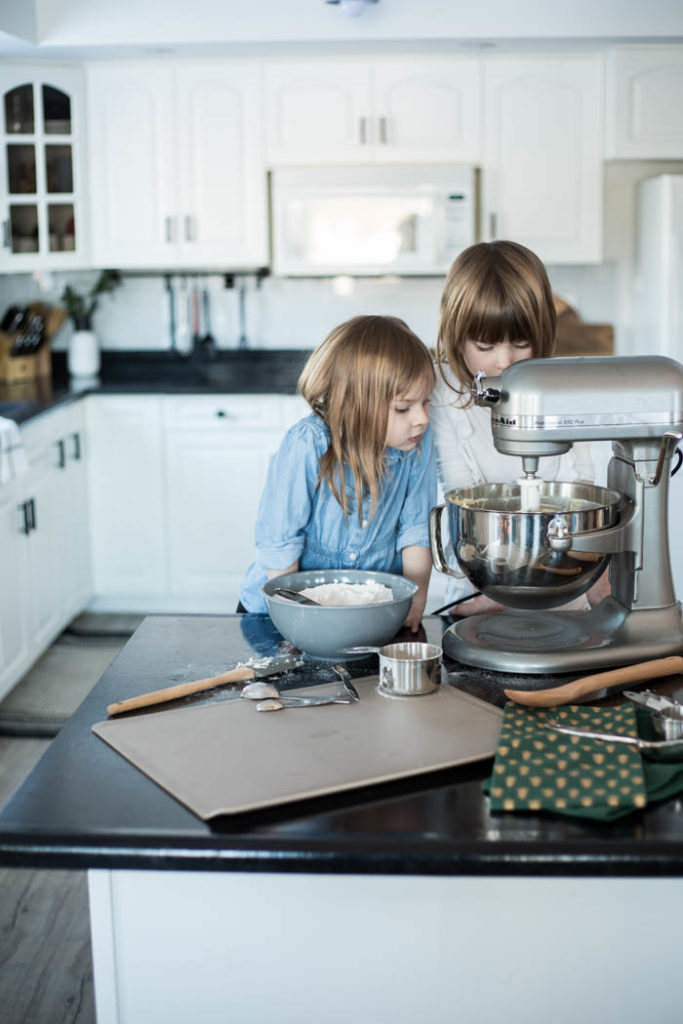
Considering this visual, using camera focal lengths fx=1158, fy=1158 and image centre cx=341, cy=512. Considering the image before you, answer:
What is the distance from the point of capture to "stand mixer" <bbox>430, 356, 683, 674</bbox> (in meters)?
1.44

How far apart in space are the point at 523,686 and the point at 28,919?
139 centimetres

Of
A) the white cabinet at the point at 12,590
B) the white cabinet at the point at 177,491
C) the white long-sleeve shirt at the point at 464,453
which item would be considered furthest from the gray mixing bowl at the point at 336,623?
the white cabinet at the point at 177,491

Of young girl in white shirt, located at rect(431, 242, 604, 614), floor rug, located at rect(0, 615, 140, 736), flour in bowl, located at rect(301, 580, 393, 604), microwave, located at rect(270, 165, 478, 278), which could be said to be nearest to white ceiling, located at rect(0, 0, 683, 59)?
microwave, located at rect(270, 165, 478, 278)

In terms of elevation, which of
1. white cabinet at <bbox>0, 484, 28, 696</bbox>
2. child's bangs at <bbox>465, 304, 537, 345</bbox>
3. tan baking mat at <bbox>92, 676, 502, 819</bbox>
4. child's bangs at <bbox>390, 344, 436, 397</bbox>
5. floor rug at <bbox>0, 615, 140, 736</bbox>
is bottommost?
floor rug at <bbox>0, 615, 140, 736</bbox>

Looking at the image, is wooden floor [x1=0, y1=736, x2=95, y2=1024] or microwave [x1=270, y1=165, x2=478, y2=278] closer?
wooden floor [x1=0, y1=736, x2=95, y2=1024]

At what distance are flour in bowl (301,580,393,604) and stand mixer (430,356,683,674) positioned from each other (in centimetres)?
10

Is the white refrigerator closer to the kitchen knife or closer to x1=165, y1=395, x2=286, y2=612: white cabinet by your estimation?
x1=165, y1=395, x2=286, y2=612: white cabinet

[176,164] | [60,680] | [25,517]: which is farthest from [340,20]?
[60,680]

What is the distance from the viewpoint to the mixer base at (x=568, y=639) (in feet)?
4.92

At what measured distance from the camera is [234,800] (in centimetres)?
111

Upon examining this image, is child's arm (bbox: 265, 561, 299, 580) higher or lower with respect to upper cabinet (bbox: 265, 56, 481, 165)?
lower

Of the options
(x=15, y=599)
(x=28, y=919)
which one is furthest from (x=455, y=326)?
(x=15, y=599)

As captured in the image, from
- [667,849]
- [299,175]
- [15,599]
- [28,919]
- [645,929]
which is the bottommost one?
[28,919]

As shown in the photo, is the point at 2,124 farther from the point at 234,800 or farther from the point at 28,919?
the point at 234,800
